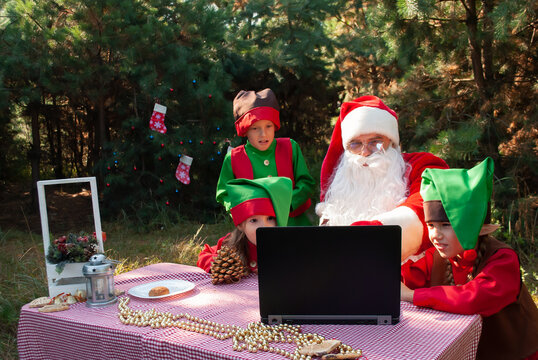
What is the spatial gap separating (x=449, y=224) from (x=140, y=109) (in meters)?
5.65

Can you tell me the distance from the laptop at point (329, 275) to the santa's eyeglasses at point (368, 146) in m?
1.14

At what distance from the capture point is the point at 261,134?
10.1ft

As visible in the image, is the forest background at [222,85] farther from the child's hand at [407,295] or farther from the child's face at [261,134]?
the child's hand at [407,295]

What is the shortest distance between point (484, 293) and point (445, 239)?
0.80 feet

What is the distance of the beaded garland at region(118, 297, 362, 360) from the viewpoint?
1464 mm

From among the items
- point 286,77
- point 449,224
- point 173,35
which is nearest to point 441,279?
point 449,224

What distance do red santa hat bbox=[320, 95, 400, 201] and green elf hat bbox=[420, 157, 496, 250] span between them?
0.88m

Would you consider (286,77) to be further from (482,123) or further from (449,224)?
(449,224)

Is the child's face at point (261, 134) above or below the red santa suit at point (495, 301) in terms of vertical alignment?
above

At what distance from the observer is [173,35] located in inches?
247

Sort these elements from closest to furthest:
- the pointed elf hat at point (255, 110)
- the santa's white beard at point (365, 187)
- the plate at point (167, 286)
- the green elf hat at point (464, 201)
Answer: the green elf hat at point (464, 201) < the plate at point (167, 286) < the santa's white beard at point (365, 187) < the pointed elf hat at point (255, 110)

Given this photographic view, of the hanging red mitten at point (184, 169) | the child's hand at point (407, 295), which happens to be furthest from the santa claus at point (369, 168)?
the hanging red mitten at point (184, 169)

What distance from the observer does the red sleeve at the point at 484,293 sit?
1694 mm

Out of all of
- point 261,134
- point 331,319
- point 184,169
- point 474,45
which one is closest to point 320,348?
point 331,319
